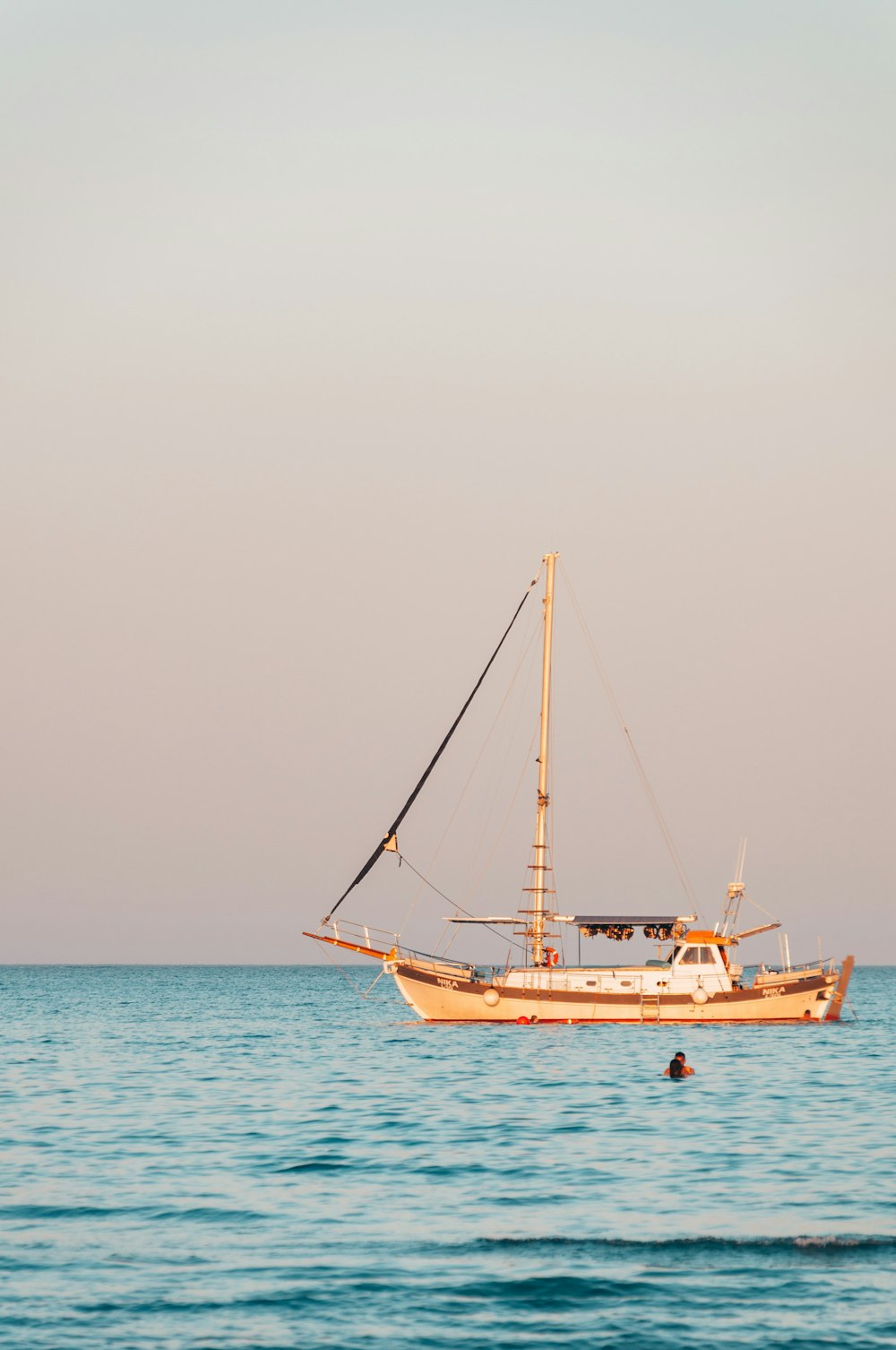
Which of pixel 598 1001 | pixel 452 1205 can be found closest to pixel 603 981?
pixel 598 1001

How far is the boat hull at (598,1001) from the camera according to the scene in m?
60.3

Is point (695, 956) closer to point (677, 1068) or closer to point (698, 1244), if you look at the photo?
point (677, 1068)

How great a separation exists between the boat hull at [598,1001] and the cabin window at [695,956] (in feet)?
3.94

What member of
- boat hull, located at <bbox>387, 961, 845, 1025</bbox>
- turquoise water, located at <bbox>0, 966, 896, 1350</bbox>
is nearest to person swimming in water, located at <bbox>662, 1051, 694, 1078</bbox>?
turquoise water, located at <bbox>0, 966, 896, 1350</bbox>

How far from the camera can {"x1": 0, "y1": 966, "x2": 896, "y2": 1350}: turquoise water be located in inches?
716

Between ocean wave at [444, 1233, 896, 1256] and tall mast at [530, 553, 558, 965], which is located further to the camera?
tall mast at [530, 553, 558, 965]

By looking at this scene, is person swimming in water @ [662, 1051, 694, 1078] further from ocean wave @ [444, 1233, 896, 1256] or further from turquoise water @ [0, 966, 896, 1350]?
ocean wave @ [444, 1233, 896, 1256]

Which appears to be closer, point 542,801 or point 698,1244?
point 698,1244

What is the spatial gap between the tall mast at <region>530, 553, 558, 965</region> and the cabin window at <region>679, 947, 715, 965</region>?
→ 240 inches

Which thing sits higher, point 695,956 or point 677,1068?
point 695,956

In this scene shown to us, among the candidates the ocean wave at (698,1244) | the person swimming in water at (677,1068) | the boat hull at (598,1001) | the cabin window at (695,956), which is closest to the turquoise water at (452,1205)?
the ocean wave at (698,1244)

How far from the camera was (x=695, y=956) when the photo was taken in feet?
202

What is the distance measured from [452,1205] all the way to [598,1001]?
116 feet

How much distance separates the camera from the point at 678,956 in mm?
61531
